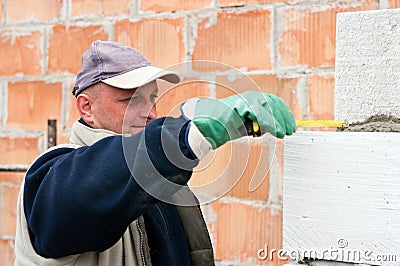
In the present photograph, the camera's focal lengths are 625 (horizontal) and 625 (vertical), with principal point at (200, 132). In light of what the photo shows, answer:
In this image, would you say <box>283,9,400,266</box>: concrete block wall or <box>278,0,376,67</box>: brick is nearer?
<box>283,9,400,266</box>: concrete block wall

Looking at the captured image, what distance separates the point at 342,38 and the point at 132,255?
0.71 meters

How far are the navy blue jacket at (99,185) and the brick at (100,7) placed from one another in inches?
58.5

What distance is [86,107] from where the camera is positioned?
Result: 163 cm

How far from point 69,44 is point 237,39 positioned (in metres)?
0.87

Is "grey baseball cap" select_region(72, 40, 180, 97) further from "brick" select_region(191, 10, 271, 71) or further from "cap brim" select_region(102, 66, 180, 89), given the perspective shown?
"brick" select_region(191, 10, 271, 71)

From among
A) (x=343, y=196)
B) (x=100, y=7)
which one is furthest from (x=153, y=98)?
(x=100, y=7)

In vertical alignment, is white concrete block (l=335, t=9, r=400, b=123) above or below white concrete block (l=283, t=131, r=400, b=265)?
above

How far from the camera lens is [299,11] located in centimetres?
237

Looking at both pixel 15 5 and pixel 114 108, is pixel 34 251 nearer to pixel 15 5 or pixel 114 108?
pixel 114 108

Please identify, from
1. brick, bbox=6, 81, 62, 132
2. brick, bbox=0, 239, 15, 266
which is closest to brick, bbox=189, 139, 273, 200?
brick, bbox=6, 81, 62, 132

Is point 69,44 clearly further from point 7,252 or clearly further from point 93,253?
point 93,253

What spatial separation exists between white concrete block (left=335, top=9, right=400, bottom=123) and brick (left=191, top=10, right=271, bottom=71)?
3.62ft

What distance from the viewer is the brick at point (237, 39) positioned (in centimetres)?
246

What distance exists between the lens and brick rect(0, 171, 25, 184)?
3031mm
